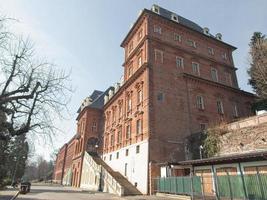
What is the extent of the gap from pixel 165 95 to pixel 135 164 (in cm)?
895

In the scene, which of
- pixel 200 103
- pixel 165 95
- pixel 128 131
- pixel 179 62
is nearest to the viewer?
pixel 165 95

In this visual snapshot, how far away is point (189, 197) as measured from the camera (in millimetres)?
18828

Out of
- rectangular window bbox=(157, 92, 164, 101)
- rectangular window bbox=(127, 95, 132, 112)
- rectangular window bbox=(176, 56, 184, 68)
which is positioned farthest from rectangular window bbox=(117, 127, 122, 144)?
rectangular window bbox=(176, 56, 184, 68)

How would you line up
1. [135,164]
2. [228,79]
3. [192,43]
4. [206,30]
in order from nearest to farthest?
1. [135,164]
2. [192,43]
3. [228,79]
4. [206,30]

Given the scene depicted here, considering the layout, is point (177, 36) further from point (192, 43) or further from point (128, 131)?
point (128, 131)

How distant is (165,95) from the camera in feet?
93.8

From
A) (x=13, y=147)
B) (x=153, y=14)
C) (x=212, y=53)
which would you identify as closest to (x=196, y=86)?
(x=212, y=53)

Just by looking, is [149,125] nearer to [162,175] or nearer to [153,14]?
[162,175]

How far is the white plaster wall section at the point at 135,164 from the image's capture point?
25.0 m

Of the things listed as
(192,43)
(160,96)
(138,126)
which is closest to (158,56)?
(160,96)

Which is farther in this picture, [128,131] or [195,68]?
[195,68]

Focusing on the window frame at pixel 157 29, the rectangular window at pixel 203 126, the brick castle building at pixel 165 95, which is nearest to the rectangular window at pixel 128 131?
the brick castle building at pixel 165 95

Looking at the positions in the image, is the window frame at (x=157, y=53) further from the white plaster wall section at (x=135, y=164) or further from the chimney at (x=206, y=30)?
the chimney at (x=206, y=30)

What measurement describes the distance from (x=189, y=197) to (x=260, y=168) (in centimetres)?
616
